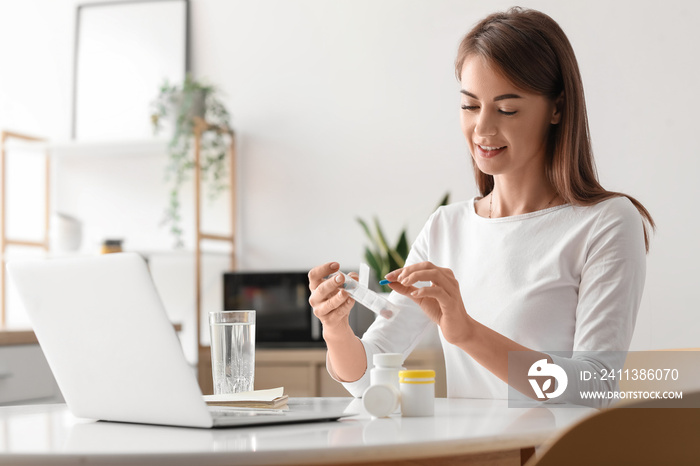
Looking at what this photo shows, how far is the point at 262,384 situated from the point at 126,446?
7.81 ft

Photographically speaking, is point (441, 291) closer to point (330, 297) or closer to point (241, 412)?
point (330, 297)

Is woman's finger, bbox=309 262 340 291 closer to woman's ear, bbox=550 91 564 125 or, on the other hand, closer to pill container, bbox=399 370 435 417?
pill container, bbox=399 370 435 417

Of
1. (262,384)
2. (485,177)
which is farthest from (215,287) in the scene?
(485,177)

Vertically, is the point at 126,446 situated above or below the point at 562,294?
below

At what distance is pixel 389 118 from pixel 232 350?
250 centimetres

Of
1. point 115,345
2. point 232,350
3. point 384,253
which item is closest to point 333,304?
point 232,350

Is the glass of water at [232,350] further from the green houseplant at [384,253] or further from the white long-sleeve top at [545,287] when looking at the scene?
the green houseplant at [384,253]

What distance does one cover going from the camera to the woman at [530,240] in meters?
1.35

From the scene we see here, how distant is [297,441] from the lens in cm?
83

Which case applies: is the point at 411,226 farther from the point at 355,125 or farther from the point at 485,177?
the point at 485,177

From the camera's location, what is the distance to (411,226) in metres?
3.51

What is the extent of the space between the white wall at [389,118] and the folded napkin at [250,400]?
7.81 ft

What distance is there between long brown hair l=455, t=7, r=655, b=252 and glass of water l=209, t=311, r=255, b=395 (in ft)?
2.24

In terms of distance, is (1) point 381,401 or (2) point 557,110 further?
(2) point 557,110
